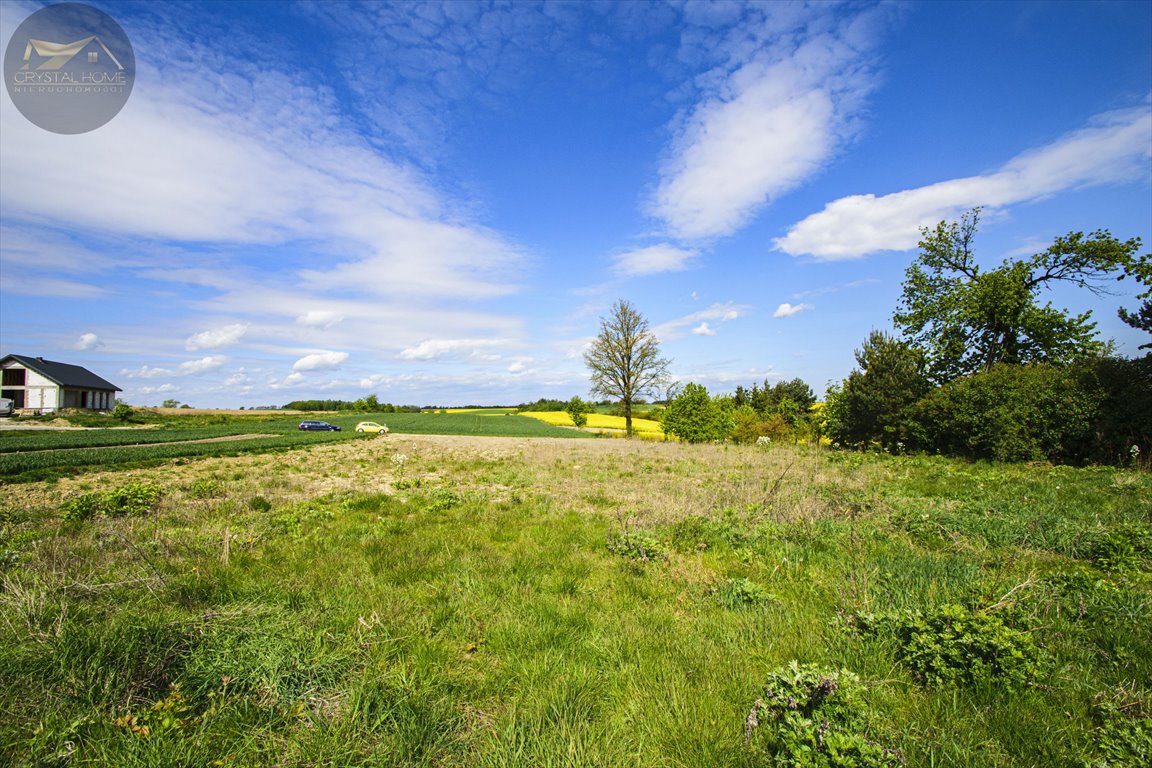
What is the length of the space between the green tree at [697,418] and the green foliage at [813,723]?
103ft

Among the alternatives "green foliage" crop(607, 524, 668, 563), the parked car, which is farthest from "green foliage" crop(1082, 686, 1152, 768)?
the parked car

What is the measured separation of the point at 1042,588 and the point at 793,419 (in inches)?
1523

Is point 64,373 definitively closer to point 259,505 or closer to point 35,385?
point 35,385

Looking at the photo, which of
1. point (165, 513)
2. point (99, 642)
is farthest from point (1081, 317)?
point (165, 513)

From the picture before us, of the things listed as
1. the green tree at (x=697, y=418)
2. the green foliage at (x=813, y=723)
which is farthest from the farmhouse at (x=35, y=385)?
the green foliage at (x=813, y=723)

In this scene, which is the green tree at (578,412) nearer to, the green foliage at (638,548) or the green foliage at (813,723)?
the green foliage at (638,548)

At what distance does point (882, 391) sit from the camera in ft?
77.9

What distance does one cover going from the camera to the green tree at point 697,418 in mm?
33375

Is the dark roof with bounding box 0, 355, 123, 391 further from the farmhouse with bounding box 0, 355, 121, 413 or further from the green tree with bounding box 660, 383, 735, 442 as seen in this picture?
the green tree with bounding box 660, 383, 735, 442

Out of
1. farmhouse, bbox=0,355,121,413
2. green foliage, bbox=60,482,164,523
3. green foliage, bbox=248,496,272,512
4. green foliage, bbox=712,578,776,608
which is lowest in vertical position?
green foliage, bbox=712,578,776,608

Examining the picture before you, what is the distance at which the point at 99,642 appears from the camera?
10.3ft

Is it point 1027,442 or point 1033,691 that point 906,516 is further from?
point 1027,442

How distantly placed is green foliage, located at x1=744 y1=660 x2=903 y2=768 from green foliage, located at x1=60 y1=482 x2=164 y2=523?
36.7 ft

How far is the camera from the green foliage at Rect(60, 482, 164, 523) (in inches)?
319
